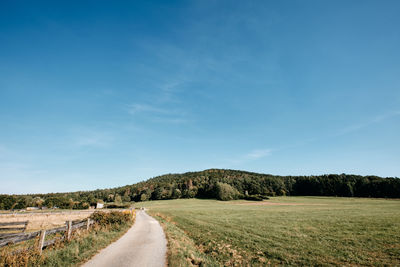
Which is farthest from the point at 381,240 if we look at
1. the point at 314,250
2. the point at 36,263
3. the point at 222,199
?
the point at 222,199

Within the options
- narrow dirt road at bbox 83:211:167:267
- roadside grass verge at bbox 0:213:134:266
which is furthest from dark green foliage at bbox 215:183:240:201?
roadside grass verge at bbox 0:213:134:266

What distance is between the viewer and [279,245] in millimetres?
13680

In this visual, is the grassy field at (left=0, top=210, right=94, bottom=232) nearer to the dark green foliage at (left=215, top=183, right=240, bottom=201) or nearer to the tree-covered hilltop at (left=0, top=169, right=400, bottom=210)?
the tree-covered hilltop at (left=0, top=169, right=400, bottom=210)

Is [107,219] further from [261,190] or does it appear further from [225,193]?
[261,190]

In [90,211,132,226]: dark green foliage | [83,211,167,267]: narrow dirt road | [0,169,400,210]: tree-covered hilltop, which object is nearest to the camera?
[83,211,167,267]: narrow dirt road

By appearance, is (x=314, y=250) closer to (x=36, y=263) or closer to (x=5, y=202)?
(x=36, y=263)

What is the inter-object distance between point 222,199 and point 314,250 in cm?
8335

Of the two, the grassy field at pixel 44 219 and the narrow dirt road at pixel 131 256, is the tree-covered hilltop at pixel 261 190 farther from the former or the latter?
the narrow dirt road at pixel 131 256

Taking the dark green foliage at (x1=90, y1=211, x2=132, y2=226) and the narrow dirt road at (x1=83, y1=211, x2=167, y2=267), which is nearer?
the narrow dirt road at (x1=83, y1=211, x2=167, y2=267)

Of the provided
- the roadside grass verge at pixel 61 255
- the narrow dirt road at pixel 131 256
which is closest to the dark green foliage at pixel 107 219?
the roadside grass verge at pixel 61 255

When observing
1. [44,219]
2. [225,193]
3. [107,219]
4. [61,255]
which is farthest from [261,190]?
[61,255]

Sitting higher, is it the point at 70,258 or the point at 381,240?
the point at 70,258

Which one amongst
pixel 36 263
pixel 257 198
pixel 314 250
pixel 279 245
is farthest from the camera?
pixel 257 198

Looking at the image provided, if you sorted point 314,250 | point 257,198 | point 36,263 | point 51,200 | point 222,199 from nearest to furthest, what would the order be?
point 36,263 < point 314,250 < point 257,198 < point 222,199 < point 51,200
